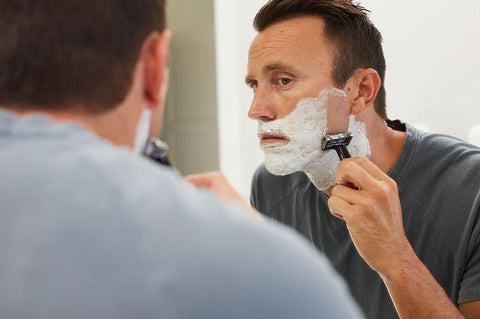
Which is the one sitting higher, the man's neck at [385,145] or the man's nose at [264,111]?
the man's nose at [264,111]

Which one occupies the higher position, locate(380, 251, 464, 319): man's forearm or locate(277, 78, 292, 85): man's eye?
locate(277, 78, 292, 85): man's eye

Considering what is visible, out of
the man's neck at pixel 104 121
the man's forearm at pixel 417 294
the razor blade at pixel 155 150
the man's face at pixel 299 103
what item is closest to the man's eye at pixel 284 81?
the man's face at pixel 299 103

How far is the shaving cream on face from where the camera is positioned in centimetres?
104

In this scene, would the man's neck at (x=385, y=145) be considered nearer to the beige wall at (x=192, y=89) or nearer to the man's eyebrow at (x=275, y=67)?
the man's eyebrow at (x=275, y=67)

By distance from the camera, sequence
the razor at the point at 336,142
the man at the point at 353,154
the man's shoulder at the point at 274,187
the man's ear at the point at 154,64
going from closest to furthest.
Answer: the man's ear at the point at 154,64, the man at the point at 353,154, the razor at the point at 336,142, the man's shoulder at the point at 274,187

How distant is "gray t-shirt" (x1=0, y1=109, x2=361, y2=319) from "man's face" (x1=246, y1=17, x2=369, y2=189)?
2.28 feet

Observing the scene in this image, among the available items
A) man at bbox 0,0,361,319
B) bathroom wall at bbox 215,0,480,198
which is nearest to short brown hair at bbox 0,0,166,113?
man at bbox 0,0,361,319

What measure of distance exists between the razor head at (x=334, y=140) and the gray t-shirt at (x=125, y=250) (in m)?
0.70

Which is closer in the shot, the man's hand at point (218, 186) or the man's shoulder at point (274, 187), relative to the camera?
the man's hand at point (218, 186)

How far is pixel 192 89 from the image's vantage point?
6.11 feet

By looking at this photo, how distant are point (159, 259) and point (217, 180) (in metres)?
0.29

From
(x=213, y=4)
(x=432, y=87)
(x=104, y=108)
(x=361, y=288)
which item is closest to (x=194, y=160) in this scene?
(x=213, y=4)

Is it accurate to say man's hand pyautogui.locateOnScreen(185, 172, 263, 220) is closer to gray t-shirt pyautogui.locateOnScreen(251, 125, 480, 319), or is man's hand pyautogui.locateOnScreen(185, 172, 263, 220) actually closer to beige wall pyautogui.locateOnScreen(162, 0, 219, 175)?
gray t-shirt pyautogui.locateOnScreen(251, 125, 480, 319)

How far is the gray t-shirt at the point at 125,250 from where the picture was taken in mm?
309
